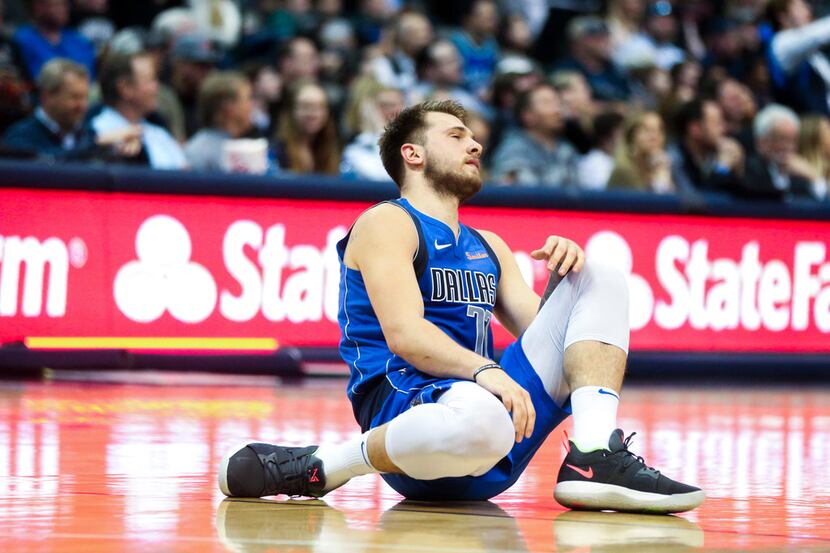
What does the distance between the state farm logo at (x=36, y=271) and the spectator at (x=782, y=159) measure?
5.32m

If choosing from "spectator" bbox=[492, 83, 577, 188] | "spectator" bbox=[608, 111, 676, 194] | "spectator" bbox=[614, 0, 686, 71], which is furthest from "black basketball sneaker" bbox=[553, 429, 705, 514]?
"spectator" bbox=[614, 0, 686, 71]

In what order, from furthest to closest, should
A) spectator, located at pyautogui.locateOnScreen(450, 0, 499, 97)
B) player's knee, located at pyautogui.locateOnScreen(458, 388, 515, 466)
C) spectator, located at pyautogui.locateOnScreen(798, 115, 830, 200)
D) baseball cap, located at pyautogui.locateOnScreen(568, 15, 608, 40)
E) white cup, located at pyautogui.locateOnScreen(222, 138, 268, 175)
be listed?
baseball cap, located at pyautogui.locateOnScreen(568, 15, 608, 40) < spectator, located at pyautogui.locateOnScreen(450, 0, 499, 97) < spectator, located at pyautogui.locateOnScreen(798, 115, 830, 200) < white cup, located at pyautogui.locateOnScreen(222, 138, 268, 175) < player's knee, located at pyautogui.locateOnScreen(458, 388, 515, 466)

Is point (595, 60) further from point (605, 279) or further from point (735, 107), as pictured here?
point (605, 279)

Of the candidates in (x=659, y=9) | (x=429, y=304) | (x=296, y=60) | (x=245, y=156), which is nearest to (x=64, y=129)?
(x=245, y=156)

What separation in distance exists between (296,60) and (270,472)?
757 centimetres

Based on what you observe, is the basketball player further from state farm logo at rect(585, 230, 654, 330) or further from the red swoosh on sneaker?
state farm logo at rect(585, 230, 654, 330)

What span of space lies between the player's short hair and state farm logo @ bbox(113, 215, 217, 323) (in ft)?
15.3

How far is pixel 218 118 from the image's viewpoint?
9641 mm

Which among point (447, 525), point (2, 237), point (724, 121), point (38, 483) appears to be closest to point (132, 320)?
point (2, 237)

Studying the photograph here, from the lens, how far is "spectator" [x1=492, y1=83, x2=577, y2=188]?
10703mm

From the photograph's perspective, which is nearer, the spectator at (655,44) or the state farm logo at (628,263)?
the state farm logo at (628,263)

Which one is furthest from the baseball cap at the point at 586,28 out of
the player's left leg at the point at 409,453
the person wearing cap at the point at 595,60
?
the player's left leg at the point at 409,453

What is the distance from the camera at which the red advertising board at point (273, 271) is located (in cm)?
873

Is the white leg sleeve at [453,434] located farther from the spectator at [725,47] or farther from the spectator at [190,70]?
the spectator at [725,47]
